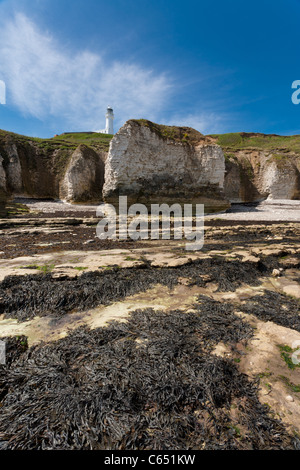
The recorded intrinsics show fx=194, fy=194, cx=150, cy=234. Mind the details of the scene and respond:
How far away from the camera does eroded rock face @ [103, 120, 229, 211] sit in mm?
19844

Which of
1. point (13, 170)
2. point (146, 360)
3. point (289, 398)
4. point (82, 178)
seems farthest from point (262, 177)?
point (13, 170)

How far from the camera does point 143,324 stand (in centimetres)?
315

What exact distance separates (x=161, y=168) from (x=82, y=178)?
50.6 ft

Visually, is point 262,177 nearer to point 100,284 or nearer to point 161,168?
point 161,168

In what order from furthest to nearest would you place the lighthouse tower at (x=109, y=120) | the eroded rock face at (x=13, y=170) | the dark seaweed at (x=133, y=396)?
the lighthouse tower at (x=109, y=120), the eroded rock face at (x=13, y=170), the dark seaweed at (x=133, y=396)

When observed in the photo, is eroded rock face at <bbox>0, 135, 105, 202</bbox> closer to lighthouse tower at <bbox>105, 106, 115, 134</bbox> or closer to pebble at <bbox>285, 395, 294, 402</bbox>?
pebble at <bbox>285, 395, 294, 402</bbox>

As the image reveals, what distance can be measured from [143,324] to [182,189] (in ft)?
68.1

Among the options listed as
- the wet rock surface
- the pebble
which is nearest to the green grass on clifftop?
the wet rock surface

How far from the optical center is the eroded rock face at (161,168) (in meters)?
19.8

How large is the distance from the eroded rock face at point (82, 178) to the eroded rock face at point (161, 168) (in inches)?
437

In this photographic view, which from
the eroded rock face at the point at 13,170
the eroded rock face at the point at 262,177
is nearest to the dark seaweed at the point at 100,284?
the eroded rock face at the point at 262,177

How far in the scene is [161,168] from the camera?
2138 cm

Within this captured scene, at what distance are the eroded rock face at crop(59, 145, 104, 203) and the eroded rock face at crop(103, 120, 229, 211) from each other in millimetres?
11109

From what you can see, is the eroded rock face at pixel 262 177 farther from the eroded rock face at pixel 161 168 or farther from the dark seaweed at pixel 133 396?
the dark seaweed at pixel 133 396
